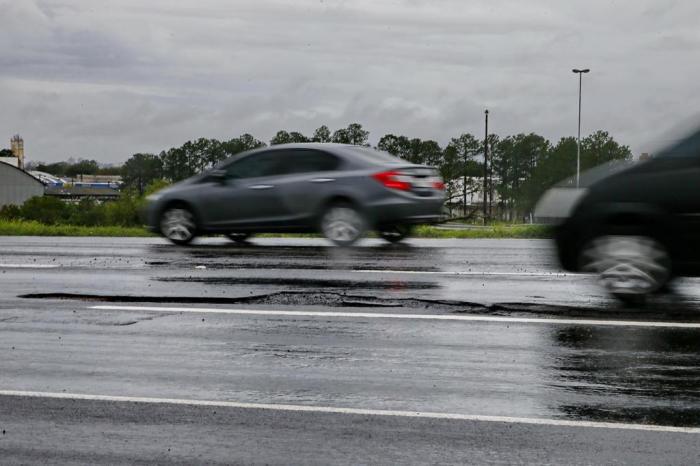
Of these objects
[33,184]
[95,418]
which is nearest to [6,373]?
[95,418]

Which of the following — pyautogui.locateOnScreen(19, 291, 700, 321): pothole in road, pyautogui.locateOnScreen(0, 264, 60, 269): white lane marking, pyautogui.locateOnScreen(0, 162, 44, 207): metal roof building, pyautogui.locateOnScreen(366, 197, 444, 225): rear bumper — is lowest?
pyautogui.locateOnScreen(19, 291, 700, 321): pothole in road

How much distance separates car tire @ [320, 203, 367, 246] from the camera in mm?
15031

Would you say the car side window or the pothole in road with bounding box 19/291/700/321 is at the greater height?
the car side window

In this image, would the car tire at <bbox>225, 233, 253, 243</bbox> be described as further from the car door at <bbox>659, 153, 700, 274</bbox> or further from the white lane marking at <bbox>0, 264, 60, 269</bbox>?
the car door at <bbox>659, 153, 700, 274</bbox>

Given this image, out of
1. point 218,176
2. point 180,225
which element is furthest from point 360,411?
point 180,225

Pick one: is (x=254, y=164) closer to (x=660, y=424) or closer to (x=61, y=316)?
(x=61, y=316)

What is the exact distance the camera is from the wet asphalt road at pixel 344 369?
471 cm

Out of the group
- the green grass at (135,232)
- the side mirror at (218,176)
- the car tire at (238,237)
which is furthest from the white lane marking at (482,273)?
the green grass at (135,232)

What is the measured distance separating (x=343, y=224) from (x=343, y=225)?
2 cm

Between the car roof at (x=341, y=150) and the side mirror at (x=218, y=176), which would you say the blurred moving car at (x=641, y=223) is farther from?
the side mirror at (x=218, y=176)

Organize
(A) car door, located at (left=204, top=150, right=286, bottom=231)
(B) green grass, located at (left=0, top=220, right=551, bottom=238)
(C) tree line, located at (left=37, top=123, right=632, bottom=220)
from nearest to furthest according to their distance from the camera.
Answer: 1. (A) car door, located at (left=204, top=150, right=286, bottom=231)
2. (B) green grass, located at (left=0, top=220, right=551, bottom=238)
3. (C) tree line, located at (left=37, top=123, right=632, bottom=220)

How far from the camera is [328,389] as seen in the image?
18.9ft

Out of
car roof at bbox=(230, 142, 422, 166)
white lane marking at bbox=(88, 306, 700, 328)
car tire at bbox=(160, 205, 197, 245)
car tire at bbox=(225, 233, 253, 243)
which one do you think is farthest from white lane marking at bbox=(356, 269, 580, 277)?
car tire at bbox=(225, 233, 253, 243)

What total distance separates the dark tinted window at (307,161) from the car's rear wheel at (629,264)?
688cm
